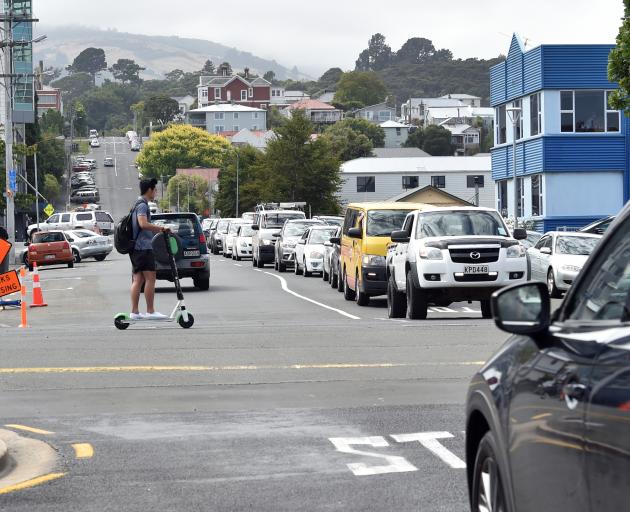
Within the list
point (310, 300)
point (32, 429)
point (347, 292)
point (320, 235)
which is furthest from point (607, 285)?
point (320, 235)

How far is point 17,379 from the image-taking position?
13039mm

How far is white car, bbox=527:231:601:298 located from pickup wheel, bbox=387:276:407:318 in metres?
8.41

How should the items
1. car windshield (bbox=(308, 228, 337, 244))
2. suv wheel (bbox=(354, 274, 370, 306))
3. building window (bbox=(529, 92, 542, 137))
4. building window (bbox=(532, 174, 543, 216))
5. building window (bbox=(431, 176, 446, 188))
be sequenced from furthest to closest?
building window (bbox=(431, 176, 446, 188)) < building window (bbox=(532, 174, 543, 216)) < building window (bbox=(529, 92, 542, 137)) < car windshield (bbox=(308, 228, 337, 244)) < suv wheel (bbox=(354, 274, 370, 306))

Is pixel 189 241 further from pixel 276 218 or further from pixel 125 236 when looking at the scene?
pixel 276 218

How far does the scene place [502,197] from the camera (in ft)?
209

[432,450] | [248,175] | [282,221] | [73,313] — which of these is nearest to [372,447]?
[432,450]

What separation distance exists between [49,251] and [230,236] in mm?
9822

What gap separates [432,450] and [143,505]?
2209 millimetres

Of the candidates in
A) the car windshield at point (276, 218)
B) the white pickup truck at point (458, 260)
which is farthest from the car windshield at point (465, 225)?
the car windshield at point (276, 218)

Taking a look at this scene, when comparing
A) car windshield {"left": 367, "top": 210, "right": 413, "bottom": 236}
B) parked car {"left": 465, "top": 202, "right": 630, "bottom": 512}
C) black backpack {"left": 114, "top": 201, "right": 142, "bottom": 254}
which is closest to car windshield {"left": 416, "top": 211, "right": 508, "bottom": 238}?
car windshield {"left": 367, "top": 210, "right": 413, "bottom": 236}

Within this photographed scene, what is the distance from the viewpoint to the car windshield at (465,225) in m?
22.0

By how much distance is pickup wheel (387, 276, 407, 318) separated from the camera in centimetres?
2238

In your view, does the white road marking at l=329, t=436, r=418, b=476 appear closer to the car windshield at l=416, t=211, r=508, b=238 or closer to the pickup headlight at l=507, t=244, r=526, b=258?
the pickup headlight at l=507, t=244, r=526, b=258

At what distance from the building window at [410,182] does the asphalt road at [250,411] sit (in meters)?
102
